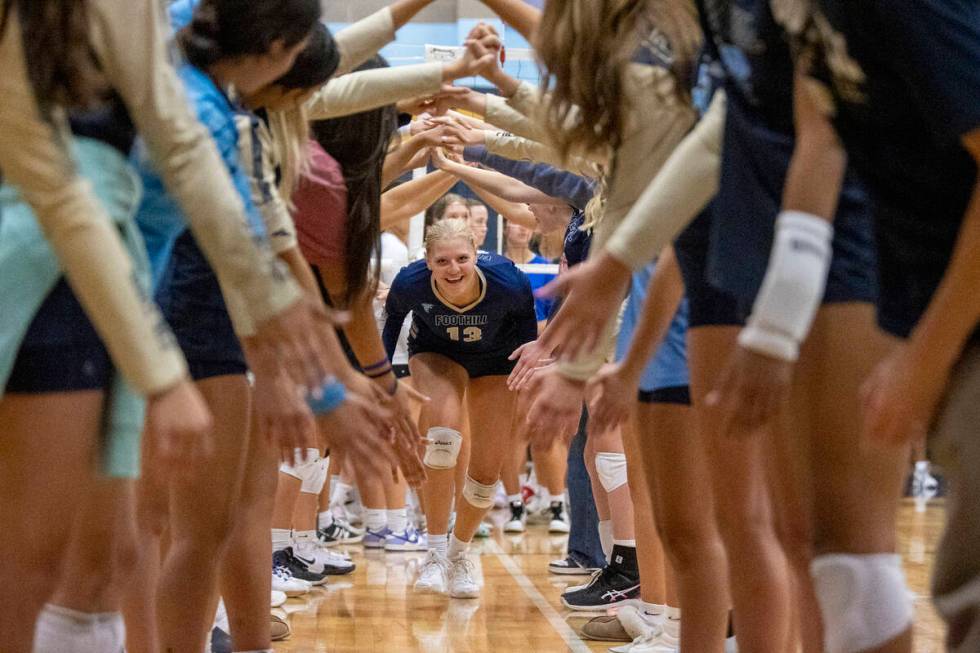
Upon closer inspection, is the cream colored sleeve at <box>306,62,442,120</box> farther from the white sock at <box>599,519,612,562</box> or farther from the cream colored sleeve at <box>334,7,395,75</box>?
the white sock at <box>599,519,612,562</box>

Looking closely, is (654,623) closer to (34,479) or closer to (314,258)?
(314,258)

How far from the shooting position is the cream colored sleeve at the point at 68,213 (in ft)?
4.52

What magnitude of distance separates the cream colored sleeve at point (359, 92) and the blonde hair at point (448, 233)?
172cm

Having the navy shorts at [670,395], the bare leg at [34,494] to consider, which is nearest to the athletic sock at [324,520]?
the navy shorts at [670,395]

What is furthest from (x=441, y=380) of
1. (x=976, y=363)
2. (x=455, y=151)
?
(x=976, y=363)

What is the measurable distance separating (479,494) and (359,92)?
80.2 inches

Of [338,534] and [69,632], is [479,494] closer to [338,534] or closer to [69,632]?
[338,534]

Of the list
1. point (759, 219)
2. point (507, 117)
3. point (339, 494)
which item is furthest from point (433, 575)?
point (759, 219)

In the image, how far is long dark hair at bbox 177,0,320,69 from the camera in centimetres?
194

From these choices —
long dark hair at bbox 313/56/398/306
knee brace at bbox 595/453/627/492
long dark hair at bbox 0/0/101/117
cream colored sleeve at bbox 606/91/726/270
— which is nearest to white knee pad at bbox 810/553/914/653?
cream colored sleeve at bbox 606/91/726/270

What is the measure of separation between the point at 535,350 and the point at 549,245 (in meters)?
4.01

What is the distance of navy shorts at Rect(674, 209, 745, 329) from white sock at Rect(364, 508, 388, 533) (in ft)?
12.2

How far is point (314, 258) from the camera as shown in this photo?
2.78 m

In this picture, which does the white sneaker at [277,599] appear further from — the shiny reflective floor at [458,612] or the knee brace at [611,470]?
the knee brace at [611,470]
